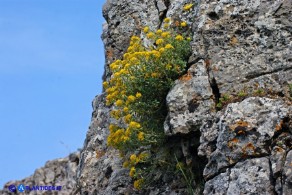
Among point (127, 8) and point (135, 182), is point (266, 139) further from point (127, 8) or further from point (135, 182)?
point (127, 8)

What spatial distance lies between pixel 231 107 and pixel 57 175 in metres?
26.6

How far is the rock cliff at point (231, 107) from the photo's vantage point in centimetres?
911

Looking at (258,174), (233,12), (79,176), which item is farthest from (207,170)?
(79,176)

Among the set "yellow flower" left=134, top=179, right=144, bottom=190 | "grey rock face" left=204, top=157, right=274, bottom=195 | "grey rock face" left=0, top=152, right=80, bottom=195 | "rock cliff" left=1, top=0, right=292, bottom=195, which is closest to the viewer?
"grey rock face" left=204, top=157, right=274, bottom=195

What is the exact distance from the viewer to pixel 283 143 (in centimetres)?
905

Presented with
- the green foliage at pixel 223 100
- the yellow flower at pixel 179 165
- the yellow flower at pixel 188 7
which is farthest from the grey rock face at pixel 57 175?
the green foliage at pixel 223 100

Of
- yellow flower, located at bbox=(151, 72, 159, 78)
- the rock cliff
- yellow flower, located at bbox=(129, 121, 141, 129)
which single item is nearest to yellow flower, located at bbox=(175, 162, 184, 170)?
the rock cliff

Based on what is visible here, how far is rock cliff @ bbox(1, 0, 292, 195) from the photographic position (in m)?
9.11

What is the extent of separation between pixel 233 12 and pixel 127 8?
342 cm

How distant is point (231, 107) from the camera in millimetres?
9625

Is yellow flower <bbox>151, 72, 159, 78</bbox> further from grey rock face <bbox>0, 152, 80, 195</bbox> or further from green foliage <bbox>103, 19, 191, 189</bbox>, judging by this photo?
grey rock face <bbox>0, 152, 80, 195</bbox>

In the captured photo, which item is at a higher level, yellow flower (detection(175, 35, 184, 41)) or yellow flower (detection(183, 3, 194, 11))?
yellow flower (detection(183, 3, 194, 11))

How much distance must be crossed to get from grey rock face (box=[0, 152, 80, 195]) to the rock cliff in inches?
842

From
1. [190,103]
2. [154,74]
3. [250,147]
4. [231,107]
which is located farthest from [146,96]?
[250,147]
